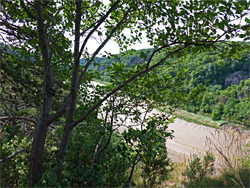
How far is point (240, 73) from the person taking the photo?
2309 inches

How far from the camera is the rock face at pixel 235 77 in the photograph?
57.5m

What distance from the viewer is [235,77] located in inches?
2290

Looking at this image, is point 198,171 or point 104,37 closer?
point 104,37

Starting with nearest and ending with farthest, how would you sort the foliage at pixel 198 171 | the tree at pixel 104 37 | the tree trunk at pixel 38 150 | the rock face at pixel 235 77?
1. the tree at pixel 104 37
2. the tree trunk at pixel 38 150
3. the foliage at pixel 198 171
4. the rock face at pixel 235 77

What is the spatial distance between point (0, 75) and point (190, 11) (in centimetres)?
363

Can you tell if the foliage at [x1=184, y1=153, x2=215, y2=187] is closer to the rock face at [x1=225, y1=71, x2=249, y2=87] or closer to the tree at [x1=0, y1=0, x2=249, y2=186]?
the tree at [x1=0, y1=0, x2=249, y2=186]

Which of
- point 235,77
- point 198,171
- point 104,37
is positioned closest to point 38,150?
point 104,37

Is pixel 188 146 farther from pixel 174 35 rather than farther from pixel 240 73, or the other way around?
pixel 240 73

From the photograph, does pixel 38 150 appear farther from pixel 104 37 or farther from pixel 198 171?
pixel 198 171

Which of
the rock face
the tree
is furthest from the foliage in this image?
the rock face

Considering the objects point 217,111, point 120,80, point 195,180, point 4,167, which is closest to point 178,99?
point 120,80

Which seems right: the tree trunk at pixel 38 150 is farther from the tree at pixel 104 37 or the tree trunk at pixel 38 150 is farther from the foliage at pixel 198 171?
the foliage at pixel 198 171

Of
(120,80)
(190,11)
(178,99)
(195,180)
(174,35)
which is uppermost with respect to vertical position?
(190,11)

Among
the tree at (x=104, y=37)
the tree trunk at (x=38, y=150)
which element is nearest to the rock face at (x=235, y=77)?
the tree at (x=104, y=37)
